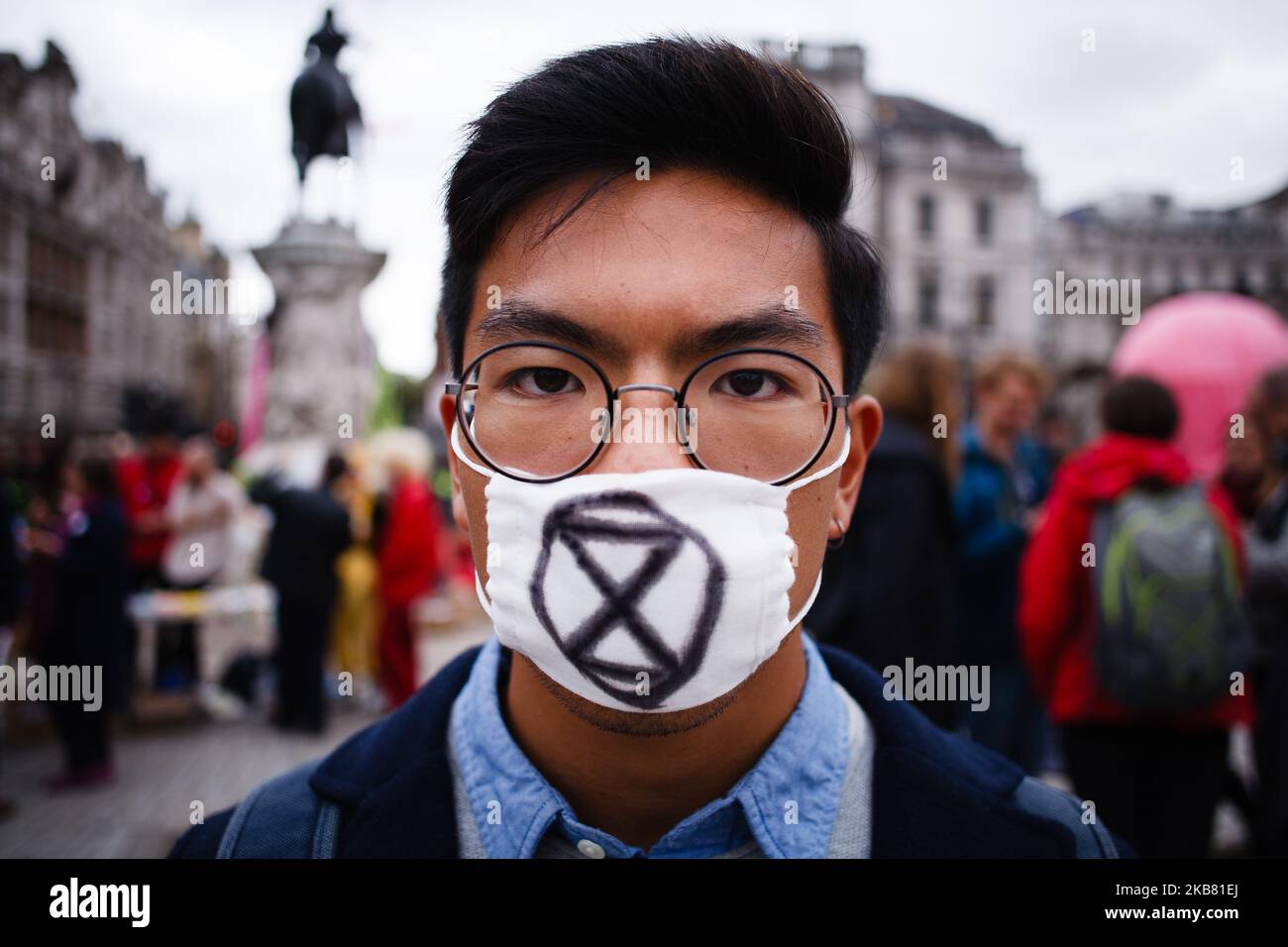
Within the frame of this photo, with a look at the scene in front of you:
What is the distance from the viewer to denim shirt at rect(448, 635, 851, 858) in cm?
136

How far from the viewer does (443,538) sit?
12445 mm

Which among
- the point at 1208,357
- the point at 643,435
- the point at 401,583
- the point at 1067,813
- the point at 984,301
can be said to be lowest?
the point at 401,583

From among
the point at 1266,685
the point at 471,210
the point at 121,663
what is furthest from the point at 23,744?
the point at 1266,685

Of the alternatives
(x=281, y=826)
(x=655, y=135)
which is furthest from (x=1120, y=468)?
(x=281, y=826)

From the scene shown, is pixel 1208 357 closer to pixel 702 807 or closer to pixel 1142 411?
pixel 1142 411

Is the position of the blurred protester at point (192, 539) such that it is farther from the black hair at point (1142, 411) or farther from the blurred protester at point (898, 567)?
the black hair at point (1142, 411)

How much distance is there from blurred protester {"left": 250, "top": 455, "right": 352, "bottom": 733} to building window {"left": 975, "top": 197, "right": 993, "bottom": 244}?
30.7 meters

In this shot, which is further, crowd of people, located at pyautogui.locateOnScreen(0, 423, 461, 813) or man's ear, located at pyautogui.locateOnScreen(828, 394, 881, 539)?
crowd of people, located at pyautogui.locateOnScreen(0, 423, 461, 813)

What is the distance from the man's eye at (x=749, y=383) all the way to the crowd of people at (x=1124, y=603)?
166 centimetres

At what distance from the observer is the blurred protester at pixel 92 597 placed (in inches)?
203

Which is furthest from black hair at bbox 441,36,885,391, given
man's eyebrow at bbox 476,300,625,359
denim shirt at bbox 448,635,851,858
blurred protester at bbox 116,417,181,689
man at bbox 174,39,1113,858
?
blurred protester at bbox 116,417,181,689

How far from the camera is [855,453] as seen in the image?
162 centimetres

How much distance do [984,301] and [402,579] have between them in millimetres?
32306

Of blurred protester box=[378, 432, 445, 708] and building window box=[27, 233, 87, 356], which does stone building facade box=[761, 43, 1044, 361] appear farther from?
building window box=[27, 233, 87, 356]
